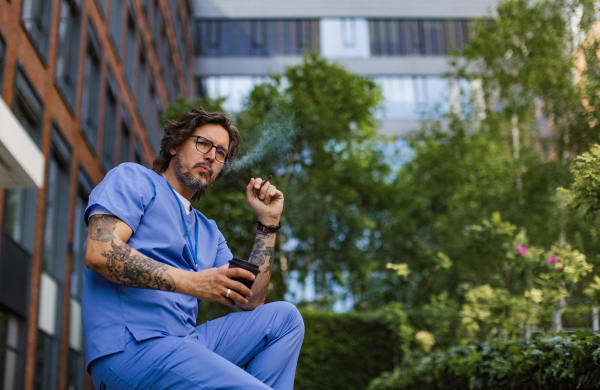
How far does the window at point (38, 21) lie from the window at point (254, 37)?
25.7 m

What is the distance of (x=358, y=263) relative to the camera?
2473 centimetres

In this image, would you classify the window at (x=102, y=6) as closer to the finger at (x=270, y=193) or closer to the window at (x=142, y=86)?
the window at (x=142, y=86)

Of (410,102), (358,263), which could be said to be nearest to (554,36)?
(358,263)

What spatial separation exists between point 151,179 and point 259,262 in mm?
672

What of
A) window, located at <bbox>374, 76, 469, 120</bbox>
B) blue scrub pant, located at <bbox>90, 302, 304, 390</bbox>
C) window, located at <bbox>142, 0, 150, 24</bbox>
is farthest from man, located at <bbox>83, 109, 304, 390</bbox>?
window, located at <bbox>374, 76, 469, 120</bbox>

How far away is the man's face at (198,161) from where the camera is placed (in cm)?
284

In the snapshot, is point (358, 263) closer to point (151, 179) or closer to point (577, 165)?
point (577, 165)

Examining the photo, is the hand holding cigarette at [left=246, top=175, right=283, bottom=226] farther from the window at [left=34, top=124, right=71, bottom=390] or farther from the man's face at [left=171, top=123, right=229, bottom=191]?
Result: the window at [left=34, top=124, right=71, bottom=390]

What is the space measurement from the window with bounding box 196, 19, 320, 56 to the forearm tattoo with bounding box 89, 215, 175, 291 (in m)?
38.3

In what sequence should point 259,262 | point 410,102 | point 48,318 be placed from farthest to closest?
point 410,102 → point 48,318 → point 259,262

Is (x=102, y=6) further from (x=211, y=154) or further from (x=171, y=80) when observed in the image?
(x=211, y=154)

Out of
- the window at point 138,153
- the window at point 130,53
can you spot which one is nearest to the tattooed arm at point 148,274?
the window at point 130,53

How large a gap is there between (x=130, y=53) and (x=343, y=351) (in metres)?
13.8

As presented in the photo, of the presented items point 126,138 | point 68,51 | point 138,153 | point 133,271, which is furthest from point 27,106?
point 133,271
